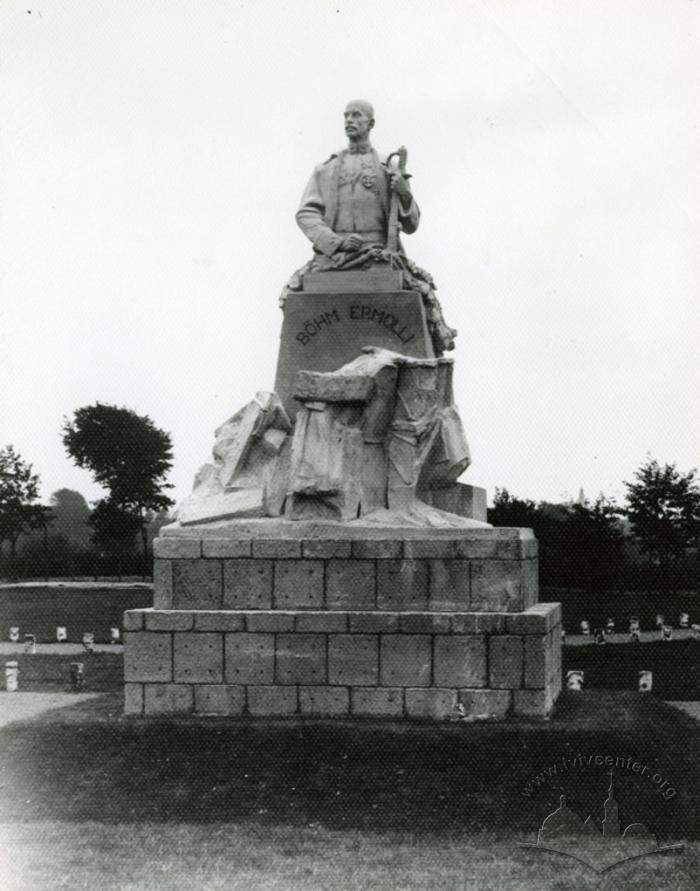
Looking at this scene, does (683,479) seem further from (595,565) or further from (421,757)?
(421,757)

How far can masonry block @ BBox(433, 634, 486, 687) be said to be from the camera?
10.9 meters

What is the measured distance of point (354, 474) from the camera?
11.7 metres

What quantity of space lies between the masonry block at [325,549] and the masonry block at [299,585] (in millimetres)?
63

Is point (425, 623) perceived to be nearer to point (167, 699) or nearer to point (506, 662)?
point (506, 662)

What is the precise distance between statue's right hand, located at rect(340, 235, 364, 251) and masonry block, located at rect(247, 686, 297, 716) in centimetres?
432

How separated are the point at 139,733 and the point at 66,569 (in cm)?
2772

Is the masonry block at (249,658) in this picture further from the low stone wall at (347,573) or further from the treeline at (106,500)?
the treeline at (106,500)

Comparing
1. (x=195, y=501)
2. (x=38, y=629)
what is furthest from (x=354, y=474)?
(x=38, y=629)

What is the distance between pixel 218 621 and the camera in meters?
11.2

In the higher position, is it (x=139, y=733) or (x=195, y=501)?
(x=195, y=501)

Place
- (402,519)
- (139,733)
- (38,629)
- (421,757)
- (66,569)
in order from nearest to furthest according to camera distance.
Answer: (421,757)
(139,733)
(402,519)
(38,629)
(66,569)

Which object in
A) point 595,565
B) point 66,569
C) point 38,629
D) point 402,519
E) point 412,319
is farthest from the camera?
point 66,569

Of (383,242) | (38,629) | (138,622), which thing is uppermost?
(383,242)

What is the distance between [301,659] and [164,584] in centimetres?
145
